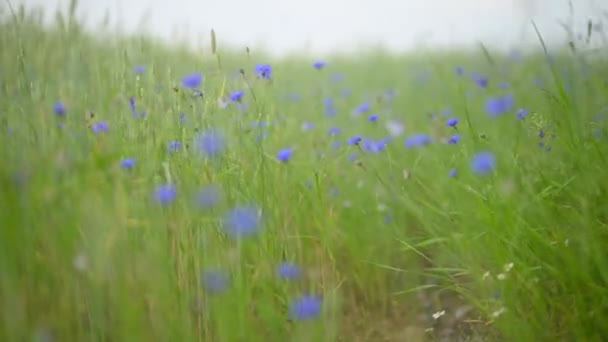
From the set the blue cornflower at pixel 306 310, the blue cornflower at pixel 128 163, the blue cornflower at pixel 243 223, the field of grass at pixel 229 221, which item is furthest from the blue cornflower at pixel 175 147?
the blue cornflower at pixel 306 310

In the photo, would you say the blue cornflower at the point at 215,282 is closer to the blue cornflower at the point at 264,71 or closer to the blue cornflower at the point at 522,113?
the blue cornflower at the point at 264,71

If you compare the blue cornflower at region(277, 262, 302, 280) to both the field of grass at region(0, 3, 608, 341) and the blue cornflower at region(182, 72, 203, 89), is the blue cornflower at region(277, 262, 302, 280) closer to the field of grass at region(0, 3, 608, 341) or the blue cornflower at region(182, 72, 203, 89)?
the field of grass at region(0, 3, 608, 341)

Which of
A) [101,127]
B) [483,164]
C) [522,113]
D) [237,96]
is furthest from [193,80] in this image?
[522,113]

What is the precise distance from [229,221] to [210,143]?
276mm

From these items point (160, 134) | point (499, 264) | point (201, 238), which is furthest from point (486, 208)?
point (160, 134)

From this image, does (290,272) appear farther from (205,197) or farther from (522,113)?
(522,113)

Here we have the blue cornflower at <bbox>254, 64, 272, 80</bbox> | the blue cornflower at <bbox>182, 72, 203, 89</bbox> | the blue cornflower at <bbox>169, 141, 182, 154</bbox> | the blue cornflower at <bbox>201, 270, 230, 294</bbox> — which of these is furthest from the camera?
the blue cornflower at <bbox>254, 64, 272, 80</bbox>

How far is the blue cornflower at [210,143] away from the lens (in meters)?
1.42

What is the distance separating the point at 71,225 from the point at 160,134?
420mm

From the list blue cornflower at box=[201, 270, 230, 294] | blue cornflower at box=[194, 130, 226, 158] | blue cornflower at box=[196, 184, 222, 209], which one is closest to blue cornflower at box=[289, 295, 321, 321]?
blue cornflower at box=[201, 270, 230, 294]

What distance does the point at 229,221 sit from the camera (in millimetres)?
1232

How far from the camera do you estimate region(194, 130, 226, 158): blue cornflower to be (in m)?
1.42

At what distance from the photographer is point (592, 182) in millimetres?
1527

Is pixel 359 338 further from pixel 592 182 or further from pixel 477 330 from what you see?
pixel 592 182
